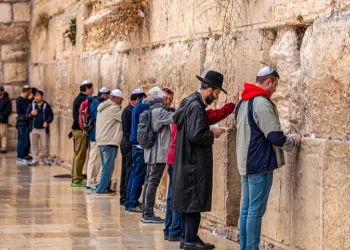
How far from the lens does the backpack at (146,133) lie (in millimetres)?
10062

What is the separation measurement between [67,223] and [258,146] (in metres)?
3.62

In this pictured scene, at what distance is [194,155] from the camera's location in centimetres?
854

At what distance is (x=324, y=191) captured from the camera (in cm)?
737

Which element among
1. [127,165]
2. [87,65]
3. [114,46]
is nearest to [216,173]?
[127,165]

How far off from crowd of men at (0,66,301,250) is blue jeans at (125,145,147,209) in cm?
1

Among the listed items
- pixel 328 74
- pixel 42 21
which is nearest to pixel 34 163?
pixel 42 21

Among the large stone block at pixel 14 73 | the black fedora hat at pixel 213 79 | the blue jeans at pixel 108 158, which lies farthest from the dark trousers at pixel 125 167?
the large stone block at pixel 14 73

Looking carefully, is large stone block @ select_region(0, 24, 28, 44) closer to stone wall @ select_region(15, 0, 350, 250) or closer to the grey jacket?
stone wall @ select_region(15, 0, 350, 250)

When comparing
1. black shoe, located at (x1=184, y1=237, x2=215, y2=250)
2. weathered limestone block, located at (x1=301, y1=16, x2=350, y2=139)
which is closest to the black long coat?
black shoe, located at (x1=184, y1=237, x2=215, y2=250)

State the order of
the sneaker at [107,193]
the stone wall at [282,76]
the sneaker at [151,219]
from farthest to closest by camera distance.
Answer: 1. the sneaker at [107,193]
2. the sneaker at [151,219]
3. the stone wall at [282,76]

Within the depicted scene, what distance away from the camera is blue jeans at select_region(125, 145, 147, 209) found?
11.1 metres

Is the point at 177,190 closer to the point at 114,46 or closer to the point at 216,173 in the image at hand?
the point at 216,173

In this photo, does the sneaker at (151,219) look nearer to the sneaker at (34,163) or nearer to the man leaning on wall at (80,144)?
the man leaning on wall at (80,144)

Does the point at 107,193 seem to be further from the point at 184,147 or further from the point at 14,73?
the point at 14,73
